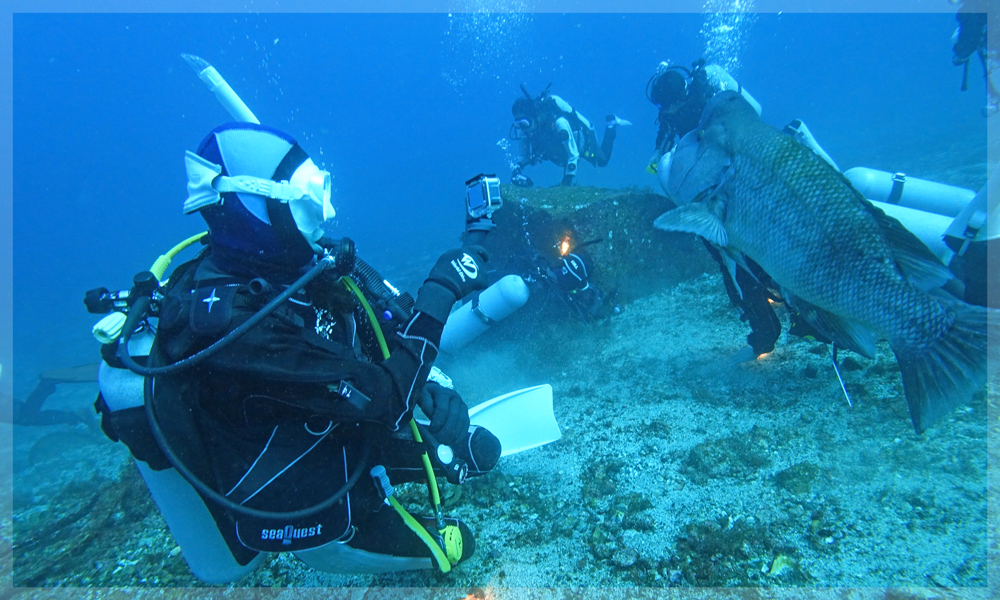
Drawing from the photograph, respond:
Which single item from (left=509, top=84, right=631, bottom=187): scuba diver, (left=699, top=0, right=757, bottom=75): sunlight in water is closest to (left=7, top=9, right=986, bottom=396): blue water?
(left=699, top=0, right=757, bottom=75): sunlight in water

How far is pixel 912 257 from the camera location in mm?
2094

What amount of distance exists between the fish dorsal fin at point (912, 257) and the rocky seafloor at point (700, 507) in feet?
3.44

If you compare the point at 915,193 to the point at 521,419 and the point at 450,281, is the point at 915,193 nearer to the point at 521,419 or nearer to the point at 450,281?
the point at 521,419

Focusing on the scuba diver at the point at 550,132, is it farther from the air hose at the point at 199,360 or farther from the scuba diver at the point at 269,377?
the air hose at the point at 199,360

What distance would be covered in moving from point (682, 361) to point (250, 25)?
445 ft

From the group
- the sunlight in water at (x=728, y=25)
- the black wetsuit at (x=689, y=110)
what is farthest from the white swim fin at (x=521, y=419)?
the sunlight in water at (x=728, y=25)

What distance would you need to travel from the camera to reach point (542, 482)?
10.1ft

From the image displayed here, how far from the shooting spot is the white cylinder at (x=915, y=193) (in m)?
4.14

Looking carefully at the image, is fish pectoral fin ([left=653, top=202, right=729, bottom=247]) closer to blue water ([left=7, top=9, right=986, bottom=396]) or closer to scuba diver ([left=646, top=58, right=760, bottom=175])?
scuba diver ([left=646, top=58, right=760, bottom=175])

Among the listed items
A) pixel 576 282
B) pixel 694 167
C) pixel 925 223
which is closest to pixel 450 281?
pixel 694 167

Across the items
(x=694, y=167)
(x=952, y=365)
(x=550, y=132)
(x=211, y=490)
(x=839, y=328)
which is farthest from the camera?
(x=550, y=132)

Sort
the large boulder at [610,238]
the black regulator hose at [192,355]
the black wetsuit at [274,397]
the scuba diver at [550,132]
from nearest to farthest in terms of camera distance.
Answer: the black regulator hose at [192,355]
the black wetsuit at [274,397]
the large boulder at [610,238]
the scuba diver at [550,132]

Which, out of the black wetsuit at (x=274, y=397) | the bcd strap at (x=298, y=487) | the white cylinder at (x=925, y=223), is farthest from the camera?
the white cylinder at (x=925, y=223)

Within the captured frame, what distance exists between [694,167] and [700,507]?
2.24 metres
